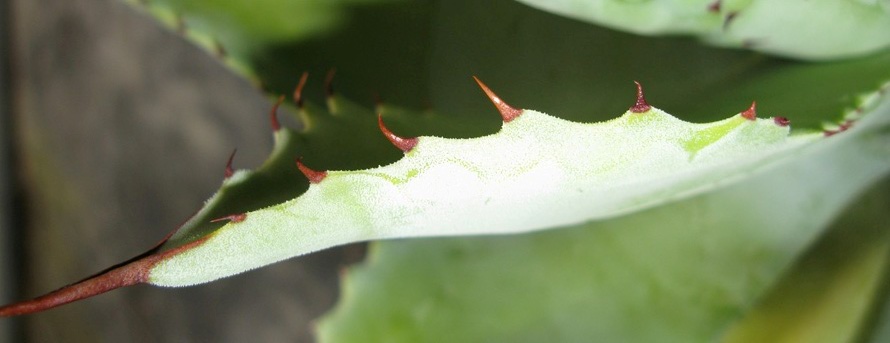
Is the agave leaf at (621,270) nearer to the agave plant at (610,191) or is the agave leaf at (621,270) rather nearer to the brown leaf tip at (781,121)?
the agave plant at (610,191)

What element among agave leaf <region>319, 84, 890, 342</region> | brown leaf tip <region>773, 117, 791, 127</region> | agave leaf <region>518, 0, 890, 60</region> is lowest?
agave leaf <region>319, 84, 890, 342</region>

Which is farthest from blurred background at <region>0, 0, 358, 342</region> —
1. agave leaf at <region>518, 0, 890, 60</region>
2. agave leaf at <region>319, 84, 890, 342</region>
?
agave leaf at <region>518, 0, 890, 60</region>

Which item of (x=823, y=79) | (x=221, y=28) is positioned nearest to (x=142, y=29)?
(x=221, y=28)

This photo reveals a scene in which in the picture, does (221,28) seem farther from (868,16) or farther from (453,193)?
(868,16)

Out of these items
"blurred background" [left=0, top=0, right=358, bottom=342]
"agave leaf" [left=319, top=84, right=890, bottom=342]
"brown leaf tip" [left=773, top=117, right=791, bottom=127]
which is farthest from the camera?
"blurred background" [left=0, top=0, right=358, bottom=342]

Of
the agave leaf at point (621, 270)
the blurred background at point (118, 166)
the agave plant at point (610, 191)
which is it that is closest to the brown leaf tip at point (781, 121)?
the agave plant at point (610, 191)

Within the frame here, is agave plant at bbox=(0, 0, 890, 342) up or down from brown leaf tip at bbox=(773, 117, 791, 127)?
down

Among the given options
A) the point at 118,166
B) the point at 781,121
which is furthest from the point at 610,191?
the point at 118,166

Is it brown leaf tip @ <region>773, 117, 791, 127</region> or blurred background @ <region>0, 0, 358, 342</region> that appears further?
blurred background @ <region>0, 0, 358, 342</region>

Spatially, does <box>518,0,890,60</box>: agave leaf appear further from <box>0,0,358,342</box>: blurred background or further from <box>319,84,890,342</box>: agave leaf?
<box>0,0,358,342</box>: blurred background
